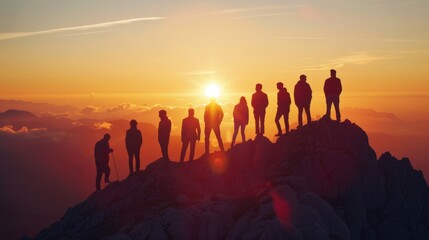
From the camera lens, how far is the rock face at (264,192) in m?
31.7

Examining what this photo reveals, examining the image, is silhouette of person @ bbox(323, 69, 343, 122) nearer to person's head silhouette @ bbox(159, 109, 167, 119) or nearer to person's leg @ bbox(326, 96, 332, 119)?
person's leg @ bbox(326, 96, 332, 119)

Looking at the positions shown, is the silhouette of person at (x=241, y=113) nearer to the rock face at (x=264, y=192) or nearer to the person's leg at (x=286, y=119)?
the rock face at (x=264, y=192)

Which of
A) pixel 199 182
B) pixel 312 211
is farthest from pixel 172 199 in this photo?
pixel 312 211

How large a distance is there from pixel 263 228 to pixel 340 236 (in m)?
4.18

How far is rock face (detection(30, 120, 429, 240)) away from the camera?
104 feet

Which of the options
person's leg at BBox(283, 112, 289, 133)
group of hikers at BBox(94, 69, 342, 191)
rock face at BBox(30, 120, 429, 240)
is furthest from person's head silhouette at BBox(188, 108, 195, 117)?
person's leg at BBox(283, 112, 289, 133)

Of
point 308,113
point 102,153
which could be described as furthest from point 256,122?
point 102,153

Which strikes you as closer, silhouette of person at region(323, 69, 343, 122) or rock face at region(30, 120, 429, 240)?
rock face at region(30, 120, 429, 240)

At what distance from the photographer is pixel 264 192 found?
32.7 m

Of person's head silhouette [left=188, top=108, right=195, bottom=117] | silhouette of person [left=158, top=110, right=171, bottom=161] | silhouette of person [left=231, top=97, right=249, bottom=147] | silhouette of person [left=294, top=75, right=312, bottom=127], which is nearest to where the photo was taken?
silhouette of person [left=158, top=110, right=171, bottom=161]

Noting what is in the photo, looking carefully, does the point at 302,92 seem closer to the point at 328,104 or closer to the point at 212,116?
the point at 328,104

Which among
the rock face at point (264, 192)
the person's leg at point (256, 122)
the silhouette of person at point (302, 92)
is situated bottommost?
the rock face at point (264, 192)

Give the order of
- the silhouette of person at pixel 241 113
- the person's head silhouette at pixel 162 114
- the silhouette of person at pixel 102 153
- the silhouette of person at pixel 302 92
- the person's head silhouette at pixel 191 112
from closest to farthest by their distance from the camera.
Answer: the person's head silhouette at pixel 162 114, the person's head silhouette at pixel 191 112, the silhouette of person at pixel 102 153, the silhouette of person at pixel 302 92, the silhouette of person at pixel 241 113

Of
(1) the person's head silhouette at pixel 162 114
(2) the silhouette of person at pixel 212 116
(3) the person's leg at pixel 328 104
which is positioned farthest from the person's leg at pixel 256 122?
(1) the person's head silhouette at pixel 162 114
